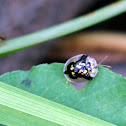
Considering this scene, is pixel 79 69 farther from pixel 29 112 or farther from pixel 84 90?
pixel 29 112

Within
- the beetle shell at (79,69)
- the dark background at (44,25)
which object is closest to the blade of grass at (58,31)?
the beetle shell at (79,69)

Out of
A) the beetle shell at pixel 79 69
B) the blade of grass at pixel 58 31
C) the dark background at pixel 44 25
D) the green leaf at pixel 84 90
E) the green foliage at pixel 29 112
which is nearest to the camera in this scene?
the green foliage at pixel 29 112

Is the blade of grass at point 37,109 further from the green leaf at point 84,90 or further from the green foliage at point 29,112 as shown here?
the green leaf at point 84,90

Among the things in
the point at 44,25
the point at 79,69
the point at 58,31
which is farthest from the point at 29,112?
the point at 44,25

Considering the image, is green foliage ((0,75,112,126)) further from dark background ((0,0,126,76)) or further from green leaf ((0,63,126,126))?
dark background ((0,0,126,76))

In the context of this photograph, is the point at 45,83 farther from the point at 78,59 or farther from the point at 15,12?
the point at 15,12

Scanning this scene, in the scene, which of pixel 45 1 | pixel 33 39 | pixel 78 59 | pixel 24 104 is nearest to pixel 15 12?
pixel 45 1
